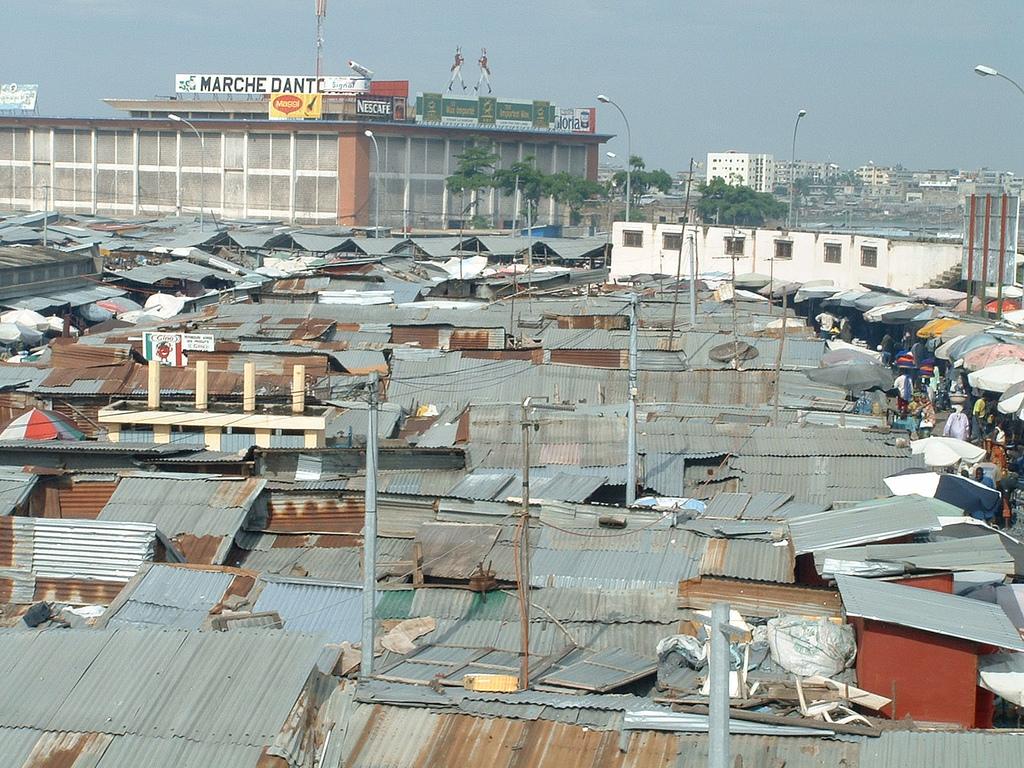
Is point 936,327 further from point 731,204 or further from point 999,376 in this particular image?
point 731,204

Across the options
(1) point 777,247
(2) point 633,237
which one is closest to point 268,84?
(2) point 633,237

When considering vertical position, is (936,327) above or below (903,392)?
above

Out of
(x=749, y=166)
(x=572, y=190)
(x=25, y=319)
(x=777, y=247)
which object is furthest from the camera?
(x=749, y=166)

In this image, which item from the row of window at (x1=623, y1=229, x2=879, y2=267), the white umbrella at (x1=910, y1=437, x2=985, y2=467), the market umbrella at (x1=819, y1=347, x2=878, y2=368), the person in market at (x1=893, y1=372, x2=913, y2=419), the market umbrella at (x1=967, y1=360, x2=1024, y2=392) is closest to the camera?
the white umbrella at (x1=910, y1=437, x2=985, y2=467)

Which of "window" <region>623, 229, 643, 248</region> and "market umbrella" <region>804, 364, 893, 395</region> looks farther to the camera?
"window" <region>623, 229, 643, 248</region>

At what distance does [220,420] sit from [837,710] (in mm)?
11125

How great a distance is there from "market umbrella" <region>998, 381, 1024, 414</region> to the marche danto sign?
12.3 m

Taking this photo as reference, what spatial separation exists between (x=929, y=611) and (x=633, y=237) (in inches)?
1544

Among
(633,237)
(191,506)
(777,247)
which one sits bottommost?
(191,506)

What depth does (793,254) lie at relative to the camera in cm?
4475

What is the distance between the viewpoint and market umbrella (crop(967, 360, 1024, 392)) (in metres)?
20.1

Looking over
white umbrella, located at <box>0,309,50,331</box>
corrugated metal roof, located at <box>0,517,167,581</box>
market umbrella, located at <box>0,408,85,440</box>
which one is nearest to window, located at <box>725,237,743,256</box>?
white umbrella, located at <box>0,309,50,331</box>

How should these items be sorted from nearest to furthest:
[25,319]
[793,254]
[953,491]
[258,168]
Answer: [953,491] < [25,319] < [793,254] < [258,168]

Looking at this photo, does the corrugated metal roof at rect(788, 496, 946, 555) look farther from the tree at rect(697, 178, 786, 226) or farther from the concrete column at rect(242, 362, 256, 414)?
the tree at rect(697, 178, 786, 226)
